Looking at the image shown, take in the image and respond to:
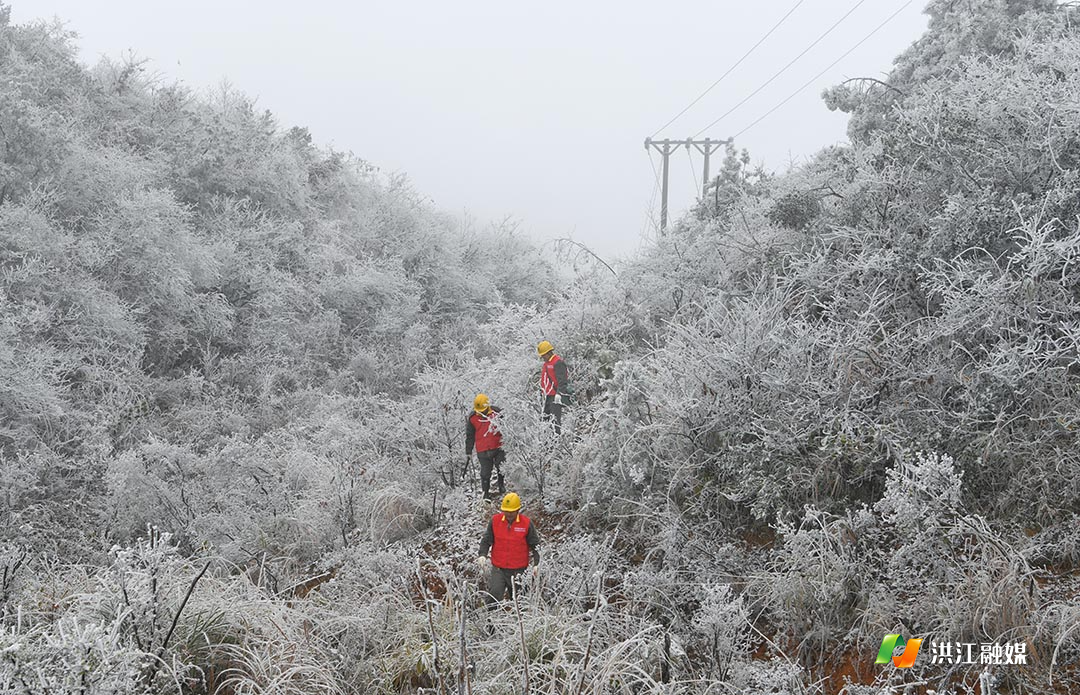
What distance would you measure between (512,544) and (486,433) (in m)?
2.50

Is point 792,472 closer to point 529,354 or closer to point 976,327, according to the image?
point 976,327

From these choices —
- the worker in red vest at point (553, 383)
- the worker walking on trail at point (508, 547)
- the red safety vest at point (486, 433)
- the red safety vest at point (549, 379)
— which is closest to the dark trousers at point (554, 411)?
the worker in red vest at point (553, 383)

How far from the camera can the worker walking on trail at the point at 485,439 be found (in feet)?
26.5

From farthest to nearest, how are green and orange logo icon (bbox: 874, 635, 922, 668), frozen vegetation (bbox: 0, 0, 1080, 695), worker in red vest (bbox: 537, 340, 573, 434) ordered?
1. worker in red vest (bbox: 537, 340, 573, 434)
2. frozen vegetation (bbox: 0, 0, 1080, 695)
3. green and orange logo icon (bbox: 874, 635, 922, 668)

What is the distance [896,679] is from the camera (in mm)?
4086

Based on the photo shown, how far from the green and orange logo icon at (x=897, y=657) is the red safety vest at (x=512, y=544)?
2.52 meters

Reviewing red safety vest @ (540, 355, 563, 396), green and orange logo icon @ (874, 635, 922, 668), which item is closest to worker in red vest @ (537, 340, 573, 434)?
red safety vest @ (540, 355, 563, 396)

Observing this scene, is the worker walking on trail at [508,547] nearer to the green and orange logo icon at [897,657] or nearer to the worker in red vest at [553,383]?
the green and orange logo icon at [897,657]

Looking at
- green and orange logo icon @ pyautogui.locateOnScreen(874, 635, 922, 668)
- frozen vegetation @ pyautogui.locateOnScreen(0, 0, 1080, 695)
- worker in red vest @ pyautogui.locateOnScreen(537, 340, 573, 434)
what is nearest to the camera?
green and orange logo icon @ pyautogui.locateOnScreen(874, 635, 922, 668)

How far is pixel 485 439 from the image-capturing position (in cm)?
806

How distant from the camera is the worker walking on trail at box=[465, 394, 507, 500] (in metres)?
8.07

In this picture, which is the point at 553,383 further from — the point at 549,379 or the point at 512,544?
the point at 512,544

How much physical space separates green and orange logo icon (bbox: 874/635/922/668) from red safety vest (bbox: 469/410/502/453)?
4.53 m

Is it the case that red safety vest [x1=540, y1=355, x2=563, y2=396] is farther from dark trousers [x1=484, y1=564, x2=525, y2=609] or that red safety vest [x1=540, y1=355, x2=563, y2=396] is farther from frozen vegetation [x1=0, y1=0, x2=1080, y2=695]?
dark trousers [x1=484, y1=564, x2=525, y2=609]
